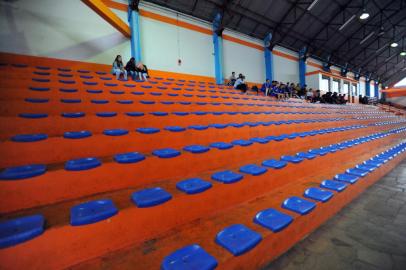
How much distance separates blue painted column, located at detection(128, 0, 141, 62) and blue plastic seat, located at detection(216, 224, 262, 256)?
6712mm

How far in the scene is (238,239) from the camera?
876 mm

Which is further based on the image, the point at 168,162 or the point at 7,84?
the point at 7,84

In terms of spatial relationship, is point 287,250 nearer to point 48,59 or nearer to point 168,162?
point 168,162

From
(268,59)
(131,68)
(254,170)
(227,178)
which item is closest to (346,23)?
(268,59)

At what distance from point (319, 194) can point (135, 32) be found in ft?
23.4

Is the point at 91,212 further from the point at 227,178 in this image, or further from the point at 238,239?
Answer: the point at 227,178

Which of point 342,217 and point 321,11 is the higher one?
point 321,11

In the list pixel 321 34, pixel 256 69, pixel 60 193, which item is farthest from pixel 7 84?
pixel 321 34

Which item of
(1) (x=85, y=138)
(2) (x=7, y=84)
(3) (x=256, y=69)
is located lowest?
(1) (x=85, y=138)

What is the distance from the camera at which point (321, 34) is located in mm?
11039

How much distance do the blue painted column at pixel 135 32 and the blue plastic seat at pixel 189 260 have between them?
22.2 feet

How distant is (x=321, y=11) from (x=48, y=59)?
12178 mm

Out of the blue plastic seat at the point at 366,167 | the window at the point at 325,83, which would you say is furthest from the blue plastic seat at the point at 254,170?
the window at the point at 325,83

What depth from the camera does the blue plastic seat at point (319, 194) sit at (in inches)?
52.0
